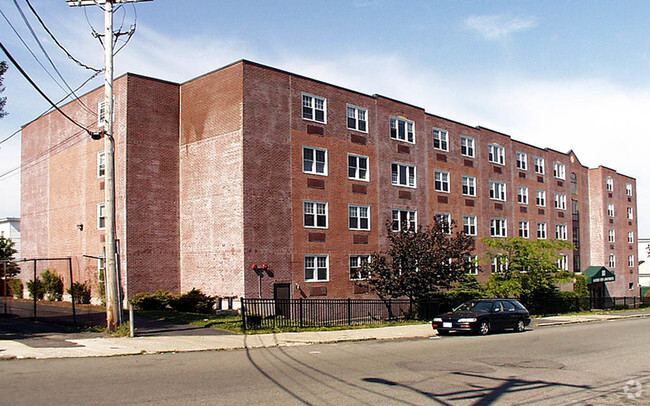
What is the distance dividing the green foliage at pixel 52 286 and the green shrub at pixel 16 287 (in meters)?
4.33

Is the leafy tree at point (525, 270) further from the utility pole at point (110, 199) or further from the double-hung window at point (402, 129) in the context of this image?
the utility pole at point (110, 199)

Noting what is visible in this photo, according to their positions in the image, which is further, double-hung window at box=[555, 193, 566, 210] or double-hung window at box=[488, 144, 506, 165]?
double-hung window at box=[555, 193, 566, 210]

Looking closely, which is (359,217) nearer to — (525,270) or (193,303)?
(525,270)

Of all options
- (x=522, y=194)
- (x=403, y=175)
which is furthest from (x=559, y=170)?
(x=403, y=175)

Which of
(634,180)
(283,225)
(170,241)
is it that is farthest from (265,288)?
(634,180)

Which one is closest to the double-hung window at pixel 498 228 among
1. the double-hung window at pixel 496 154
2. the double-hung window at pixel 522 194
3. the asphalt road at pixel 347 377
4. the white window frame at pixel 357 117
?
the double-hung window at pixel 522 194

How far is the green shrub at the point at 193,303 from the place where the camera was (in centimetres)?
2984

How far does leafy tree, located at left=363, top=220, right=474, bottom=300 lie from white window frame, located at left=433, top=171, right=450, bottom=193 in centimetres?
1247

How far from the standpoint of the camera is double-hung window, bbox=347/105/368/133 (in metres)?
37.2

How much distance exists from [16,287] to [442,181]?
98.3ft

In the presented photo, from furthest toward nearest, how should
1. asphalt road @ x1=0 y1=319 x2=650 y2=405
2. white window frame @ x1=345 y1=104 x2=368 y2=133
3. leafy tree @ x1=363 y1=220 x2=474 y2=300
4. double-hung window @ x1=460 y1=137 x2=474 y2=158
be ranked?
double-hung window @ x1=460 y1=137 x2=474 y2=158 < white window frame @ x1=345 y1=104 x2=368 y2=133 < leafy tree @ x1=363 y1=220 x2=474 y2=300 < asphalt road @ x1=0 y1=319 x2=650 y2=405

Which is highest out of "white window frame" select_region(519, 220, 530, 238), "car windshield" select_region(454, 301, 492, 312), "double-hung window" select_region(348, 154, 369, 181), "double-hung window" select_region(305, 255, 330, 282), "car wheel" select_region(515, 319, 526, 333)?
"double-hung window" select_region(348, 154, 369, 181)

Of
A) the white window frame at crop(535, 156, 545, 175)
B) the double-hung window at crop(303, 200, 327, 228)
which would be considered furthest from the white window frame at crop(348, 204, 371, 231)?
the white window frame at crop(535, 156, 545, 175)

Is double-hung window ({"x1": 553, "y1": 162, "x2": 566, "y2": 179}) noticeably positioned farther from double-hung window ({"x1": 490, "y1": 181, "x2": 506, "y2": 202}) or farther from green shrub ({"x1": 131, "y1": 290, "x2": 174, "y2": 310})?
green shrub ({"x1": 131, "y1": 290, "x2": 174, "y2": 310})
